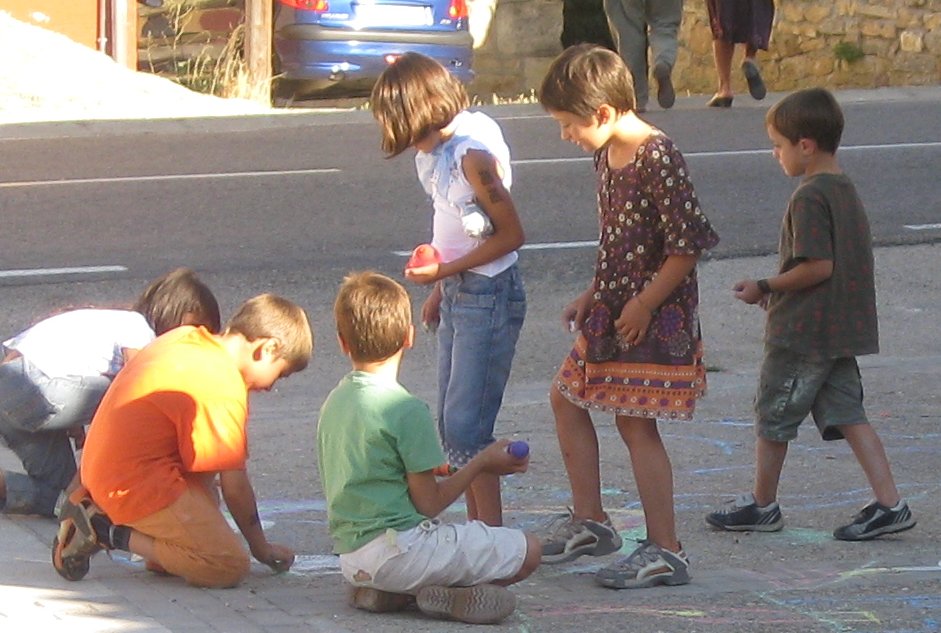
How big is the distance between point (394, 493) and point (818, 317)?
57.4 inches

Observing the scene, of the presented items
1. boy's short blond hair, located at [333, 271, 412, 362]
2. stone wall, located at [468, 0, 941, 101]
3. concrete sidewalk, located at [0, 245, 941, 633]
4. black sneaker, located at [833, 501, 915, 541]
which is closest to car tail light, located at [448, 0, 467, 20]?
stone wall, located at [468, 0, 941, 101]

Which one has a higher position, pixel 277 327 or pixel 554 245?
pixel 277 327

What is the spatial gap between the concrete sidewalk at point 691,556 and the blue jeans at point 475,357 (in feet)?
1.44

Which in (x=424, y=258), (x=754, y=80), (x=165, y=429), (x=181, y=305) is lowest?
(x=165, y=429)

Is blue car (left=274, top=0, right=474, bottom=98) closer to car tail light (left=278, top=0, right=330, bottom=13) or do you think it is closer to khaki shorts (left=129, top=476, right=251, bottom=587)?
car tail light (left=278, top=0, right=330, bottom=13)

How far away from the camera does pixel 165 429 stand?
4738mm

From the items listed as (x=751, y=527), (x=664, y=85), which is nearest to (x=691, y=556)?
→ (x=751, y=527)

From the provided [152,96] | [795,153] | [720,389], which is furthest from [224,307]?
[152,96]

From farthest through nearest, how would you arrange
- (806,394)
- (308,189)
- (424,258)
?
(308,189) < (806,394) < (424,258)

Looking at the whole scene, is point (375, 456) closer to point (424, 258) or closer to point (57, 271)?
point (424, 258)

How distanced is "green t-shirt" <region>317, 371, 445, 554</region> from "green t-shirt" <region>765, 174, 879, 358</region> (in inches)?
51.5

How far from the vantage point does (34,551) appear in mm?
5062

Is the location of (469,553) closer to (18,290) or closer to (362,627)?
(362,627)

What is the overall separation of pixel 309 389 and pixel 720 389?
1677 millimetres
